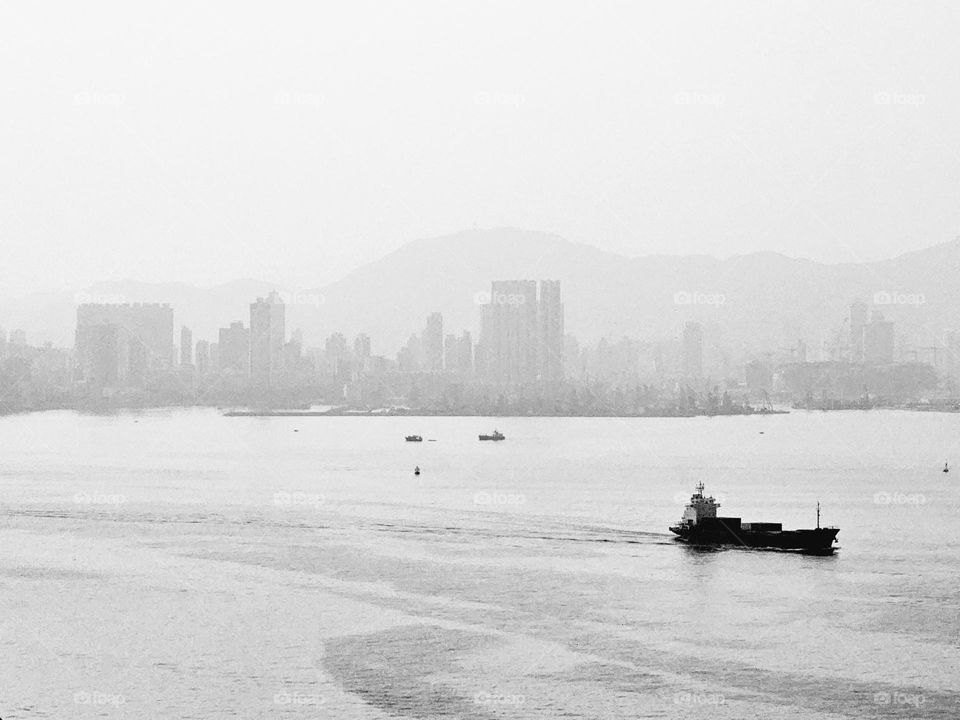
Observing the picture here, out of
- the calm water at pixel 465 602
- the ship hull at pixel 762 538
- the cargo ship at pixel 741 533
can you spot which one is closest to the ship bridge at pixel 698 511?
the cargo ship at pixel 741 533

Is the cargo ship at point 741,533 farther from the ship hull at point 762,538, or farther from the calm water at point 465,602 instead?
the calm water at point 465,602

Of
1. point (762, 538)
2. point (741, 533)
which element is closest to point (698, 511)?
point (741, 533)

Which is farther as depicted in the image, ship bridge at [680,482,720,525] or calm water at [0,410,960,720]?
ship bridge at [680,482,720,525]

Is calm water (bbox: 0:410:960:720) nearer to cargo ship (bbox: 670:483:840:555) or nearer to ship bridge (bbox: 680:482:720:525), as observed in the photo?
cargo ship (bbox: 670:483:840:555)

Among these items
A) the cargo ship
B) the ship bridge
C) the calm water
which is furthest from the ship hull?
the calm water

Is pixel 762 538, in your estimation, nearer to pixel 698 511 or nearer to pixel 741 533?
pixel 741 533

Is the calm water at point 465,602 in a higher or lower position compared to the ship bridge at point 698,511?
lower
